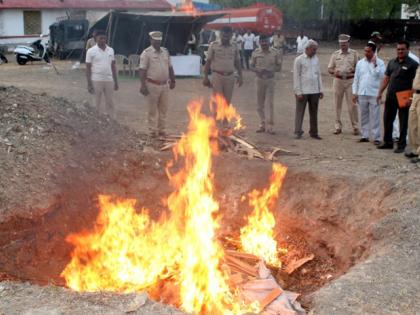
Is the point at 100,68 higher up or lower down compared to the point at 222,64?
lower down

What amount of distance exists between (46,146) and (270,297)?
3608mm

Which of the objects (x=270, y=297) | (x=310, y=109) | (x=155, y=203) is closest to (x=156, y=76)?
(x=155, y=203)

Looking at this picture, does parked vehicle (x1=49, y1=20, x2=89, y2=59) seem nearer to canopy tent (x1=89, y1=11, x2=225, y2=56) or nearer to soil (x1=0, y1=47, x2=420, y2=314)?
canopy tent (x1=89, y1=11, x2=225, y2=56)

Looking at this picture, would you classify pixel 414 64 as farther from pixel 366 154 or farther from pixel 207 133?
pixel 207 133

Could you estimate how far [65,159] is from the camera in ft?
22.9

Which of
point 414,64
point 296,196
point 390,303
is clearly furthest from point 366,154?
point 390,303

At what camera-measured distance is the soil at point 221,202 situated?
4594mm

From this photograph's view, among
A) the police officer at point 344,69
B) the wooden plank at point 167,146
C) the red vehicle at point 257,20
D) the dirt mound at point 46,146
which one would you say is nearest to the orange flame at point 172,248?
the wooden plank at point 167,146

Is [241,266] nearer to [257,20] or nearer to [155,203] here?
[155,203]

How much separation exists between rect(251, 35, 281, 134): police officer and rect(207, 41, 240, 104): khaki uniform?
1.90 feet

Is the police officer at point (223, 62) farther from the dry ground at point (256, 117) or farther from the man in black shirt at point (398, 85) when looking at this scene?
the man in black shirt at point (398, 85)

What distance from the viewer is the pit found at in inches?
235

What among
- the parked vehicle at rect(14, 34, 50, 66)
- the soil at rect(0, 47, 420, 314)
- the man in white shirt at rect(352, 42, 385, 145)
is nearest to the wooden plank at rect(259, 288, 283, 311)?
the soil at rect(0, 47, 420, 314)

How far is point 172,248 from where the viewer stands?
252 inches
